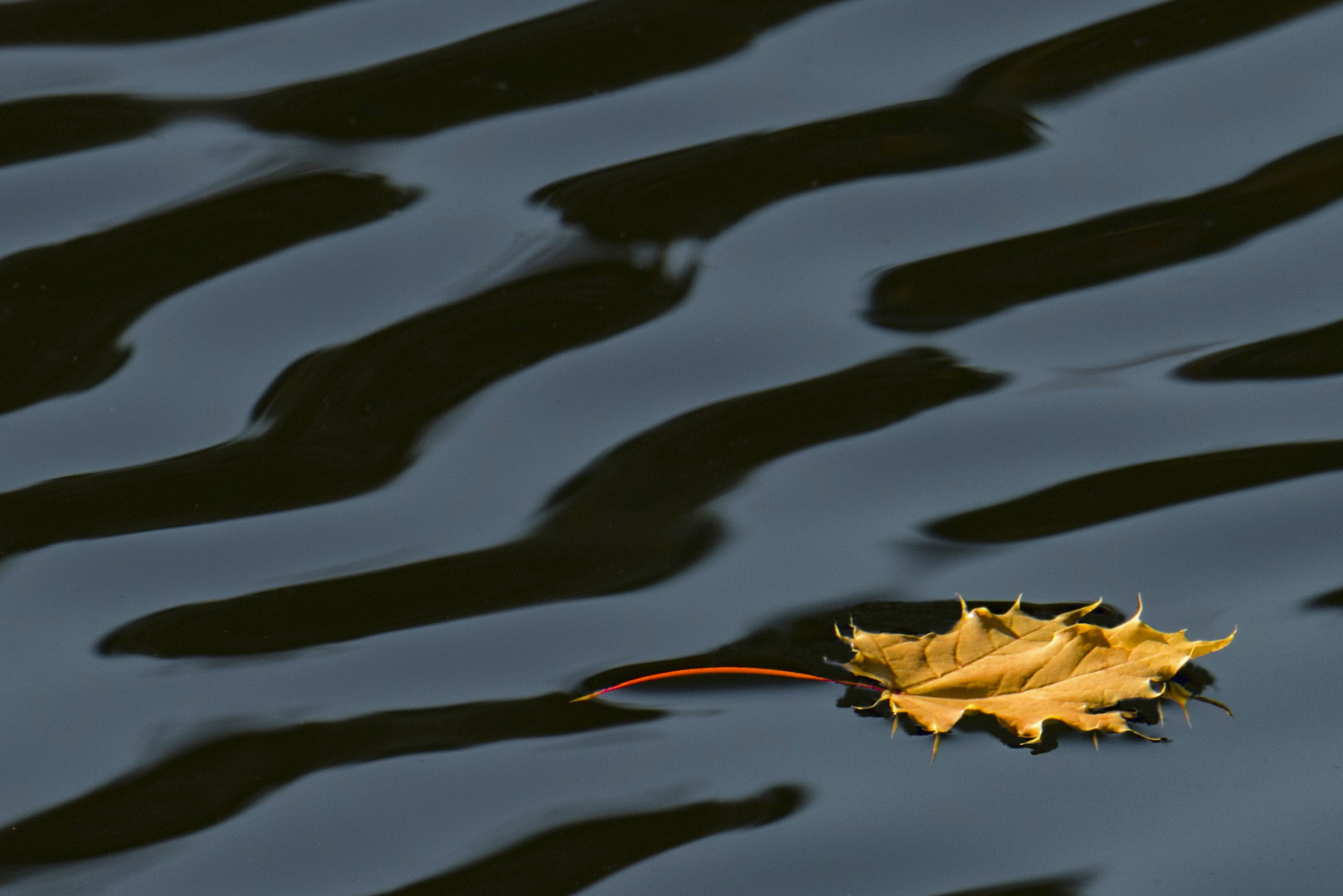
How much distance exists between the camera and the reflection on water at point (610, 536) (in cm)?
140

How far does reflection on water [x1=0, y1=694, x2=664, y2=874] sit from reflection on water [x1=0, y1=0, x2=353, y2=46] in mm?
867

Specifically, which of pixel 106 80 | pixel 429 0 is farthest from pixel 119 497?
pixel 429 0

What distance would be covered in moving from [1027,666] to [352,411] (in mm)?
765

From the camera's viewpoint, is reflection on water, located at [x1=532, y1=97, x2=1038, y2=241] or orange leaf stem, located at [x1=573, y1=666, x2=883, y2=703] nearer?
orange leaf stem, located at [x1=573, y1=666, x2=883, y2=703]

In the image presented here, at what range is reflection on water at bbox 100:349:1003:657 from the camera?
140cm

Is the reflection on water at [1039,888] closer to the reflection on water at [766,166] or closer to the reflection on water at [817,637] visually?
the reflection on water at [817,637]

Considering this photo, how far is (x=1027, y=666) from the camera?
53.2 inches

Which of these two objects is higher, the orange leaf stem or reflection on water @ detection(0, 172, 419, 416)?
reflection on water @ detection(0, 172, 419, 416)

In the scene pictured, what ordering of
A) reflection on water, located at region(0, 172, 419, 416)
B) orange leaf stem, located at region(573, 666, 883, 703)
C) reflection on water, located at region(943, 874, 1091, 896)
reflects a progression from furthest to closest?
reflection on water, located at region(0, 172, 419, 416), orange leaf stem, located at region(573, 666, 883, 703), reflection on water, located at region(943, 874, 1091, 896)

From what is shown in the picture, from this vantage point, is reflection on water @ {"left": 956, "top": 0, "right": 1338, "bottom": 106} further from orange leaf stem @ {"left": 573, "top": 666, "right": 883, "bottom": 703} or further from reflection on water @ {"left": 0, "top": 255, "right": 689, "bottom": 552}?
orange leaf stem @ {"left": 573, "top": 666, "right": 883, "bottom": 703}

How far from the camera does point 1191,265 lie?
1.59m

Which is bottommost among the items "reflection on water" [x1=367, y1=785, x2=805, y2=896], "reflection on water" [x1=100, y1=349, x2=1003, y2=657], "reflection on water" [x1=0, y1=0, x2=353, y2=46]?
"reflection on water" [x1=367, y1=785, x2=805, y2=896]

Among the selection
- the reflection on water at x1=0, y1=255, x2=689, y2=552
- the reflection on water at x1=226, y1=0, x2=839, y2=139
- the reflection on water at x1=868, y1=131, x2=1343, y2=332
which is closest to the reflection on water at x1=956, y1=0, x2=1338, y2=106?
the reflection on water at x1=868, y1=131, x2=1343, y2=332

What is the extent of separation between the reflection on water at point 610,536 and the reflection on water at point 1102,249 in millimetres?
73
